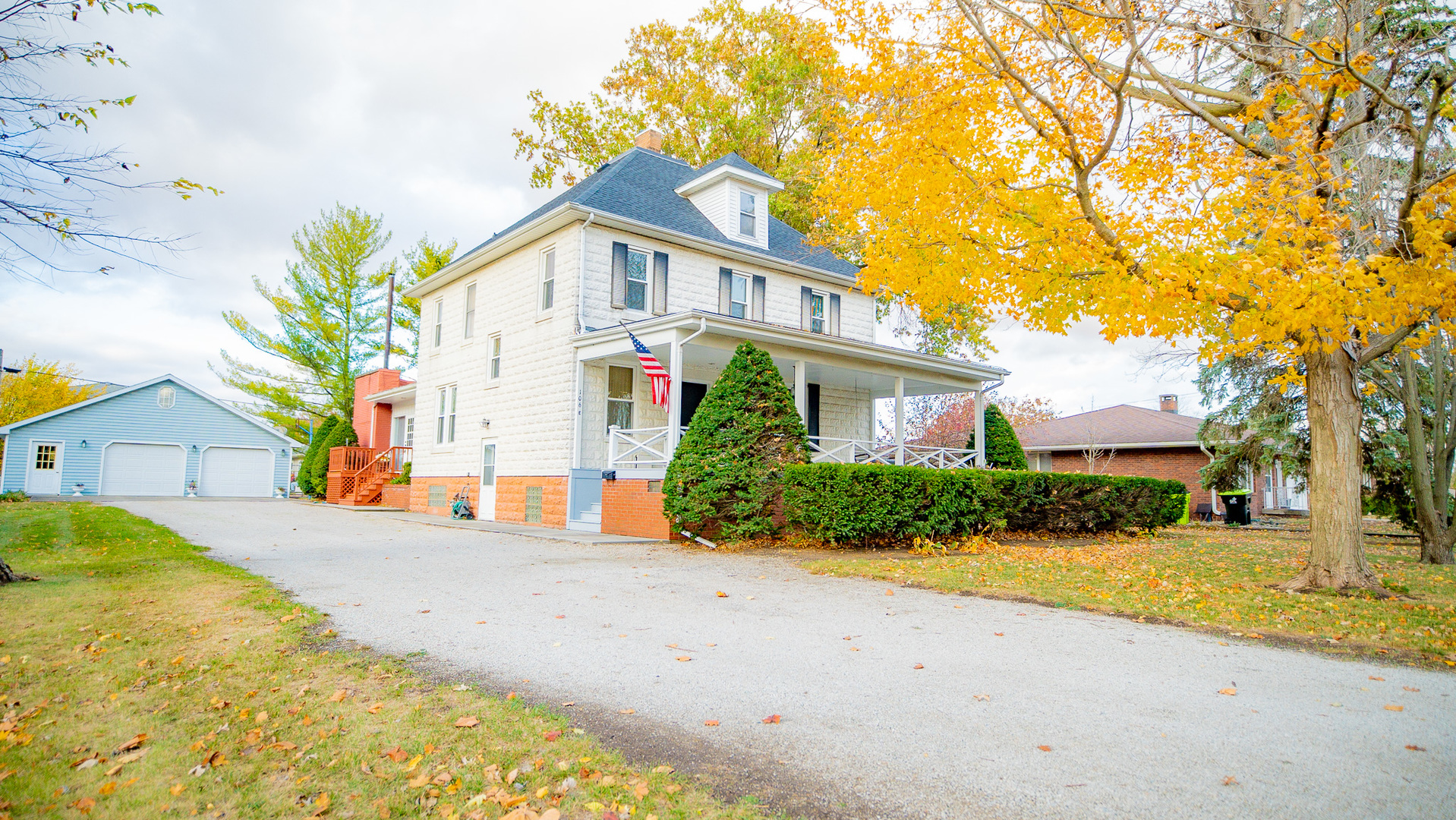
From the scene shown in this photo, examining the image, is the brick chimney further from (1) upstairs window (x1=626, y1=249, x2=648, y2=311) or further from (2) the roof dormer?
(1) upstairs window (x1=626, y1=249, x2=648, y2=311)

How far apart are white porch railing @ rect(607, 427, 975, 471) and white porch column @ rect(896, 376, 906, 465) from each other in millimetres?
318

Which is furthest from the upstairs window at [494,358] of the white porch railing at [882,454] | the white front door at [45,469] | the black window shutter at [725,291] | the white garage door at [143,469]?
the white front door at [45,469]

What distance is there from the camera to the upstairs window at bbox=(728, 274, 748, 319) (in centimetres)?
1898

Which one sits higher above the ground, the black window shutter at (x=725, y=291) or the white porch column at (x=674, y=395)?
the black window shutter at (x=725, y=291)

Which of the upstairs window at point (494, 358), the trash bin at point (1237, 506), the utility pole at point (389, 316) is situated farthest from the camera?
the utility pole at point (389, 316)

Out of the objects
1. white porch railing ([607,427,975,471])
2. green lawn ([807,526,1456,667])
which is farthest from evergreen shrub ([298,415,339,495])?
green lawn ([807,526,1456,667])

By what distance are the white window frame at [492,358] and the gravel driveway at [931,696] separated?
1137cm

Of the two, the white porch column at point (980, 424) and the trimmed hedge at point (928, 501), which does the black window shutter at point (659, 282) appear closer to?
Result: the trimmed hedge at point (928, 501)

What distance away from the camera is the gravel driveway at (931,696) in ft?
10.1

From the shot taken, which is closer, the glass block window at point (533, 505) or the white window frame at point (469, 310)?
the glass block window at point (533, 505)

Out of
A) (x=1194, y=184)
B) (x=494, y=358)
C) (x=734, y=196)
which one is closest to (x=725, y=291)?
(x=734, y=196)

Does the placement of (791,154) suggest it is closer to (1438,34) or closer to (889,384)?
(889,384)

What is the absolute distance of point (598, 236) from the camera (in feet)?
54.1

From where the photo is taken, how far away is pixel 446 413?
21.1 metres
